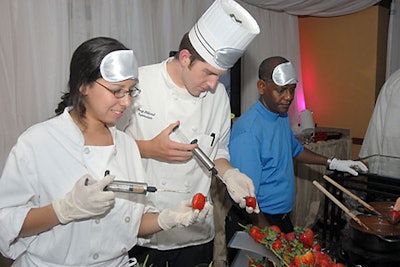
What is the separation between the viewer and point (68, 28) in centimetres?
211

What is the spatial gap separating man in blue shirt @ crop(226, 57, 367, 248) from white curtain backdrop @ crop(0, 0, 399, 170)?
96 cm

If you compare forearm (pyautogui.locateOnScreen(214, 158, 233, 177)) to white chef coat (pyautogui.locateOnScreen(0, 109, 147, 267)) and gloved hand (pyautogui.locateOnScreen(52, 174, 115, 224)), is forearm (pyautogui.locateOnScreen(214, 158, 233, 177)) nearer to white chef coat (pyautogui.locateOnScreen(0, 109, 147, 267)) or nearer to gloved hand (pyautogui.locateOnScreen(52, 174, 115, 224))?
white chef coat (pyautogui.locateOnScreen(0, 109, 147, 267))

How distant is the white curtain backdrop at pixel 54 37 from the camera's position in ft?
6.13

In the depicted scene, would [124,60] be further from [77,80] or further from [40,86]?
[40,86]

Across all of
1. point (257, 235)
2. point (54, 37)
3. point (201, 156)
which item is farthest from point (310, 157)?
point (54, 37)

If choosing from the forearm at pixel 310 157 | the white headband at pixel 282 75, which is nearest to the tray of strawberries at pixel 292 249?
the white headband at pixel 282 75

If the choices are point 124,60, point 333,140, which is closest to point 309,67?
point 333,140

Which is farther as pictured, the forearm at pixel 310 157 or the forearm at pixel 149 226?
the forearm at pixel 310 157

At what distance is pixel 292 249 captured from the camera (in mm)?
1036

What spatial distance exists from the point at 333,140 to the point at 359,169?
1.93 metres

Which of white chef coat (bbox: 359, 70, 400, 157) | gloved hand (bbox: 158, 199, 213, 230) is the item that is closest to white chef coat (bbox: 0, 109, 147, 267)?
gloved hand (bbox: 158, 199, 213, 230)

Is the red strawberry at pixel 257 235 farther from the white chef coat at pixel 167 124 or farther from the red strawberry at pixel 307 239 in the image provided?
the white chef coat at pixel 167 124

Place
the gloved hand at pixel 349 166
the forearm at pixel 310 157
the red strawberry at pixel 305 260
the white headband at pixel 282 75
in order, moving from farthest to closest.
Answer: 1. the forearm at pixel 310 157
2. the white headband at pixel 282 75
3. the gloved hand at pixel 349 166
4. the red strawberry at pixel 305 260

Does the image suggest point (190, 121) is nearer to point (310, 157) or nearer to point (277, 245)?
point (277, 245)
